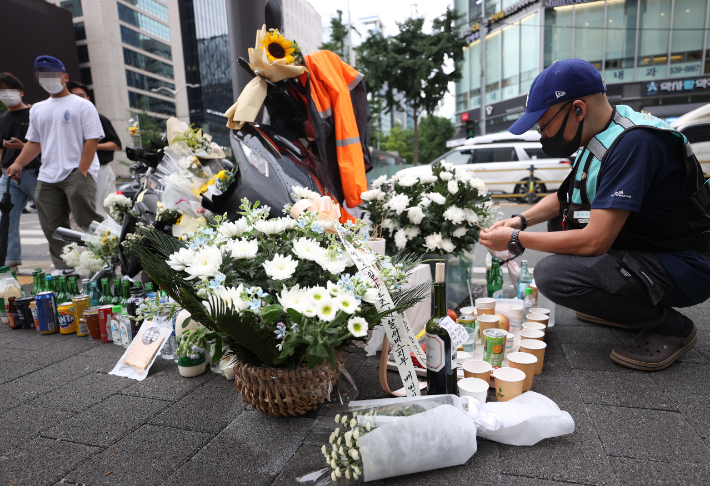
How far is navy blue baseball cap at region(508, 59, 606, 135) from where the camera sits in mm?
2160

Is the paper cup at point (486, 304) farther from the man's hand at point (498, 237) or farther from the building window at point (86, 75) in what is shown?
the building window at point (86, 75)

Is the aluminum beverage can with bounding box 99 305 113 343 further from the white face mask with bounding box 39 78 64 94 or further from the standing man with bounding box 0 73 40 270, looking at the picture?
the standing man with bounding box 0 73 40 270

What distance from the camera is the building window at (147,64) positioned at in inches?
1722

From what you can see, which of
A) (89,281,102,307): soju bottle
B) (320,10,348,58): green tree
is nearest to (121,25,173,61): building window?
(320,10,348,58): green tree

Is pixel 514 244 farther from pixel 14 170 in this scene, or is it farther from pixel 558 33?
pixel 558 33

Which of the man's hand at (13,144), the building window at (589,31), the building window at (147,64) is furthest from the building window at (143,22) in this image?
the man's hand at (13,144)

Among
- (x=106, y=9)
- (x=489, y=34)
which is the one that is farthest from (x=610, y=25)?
(x=106, y=9)

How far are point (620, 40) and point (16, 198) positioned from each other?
1013 inches

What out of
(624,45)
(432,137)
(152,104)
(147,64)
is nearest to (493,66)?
(624,45)

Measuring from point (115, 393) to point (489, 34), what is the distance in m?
28.8

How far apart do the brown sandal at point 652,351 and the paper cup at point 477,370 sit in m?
0.89

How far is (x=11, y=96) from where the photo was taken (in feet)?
15.3

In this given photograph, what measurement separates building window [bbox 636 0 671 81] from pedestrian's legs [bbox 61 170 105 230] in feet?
81.0

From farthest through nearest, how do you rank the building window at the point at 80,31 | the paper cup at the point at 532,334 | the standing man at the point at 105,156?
the building window at the point at 80,31, the standing man at the point at 105,156, the paper cup at the point at 532,334
